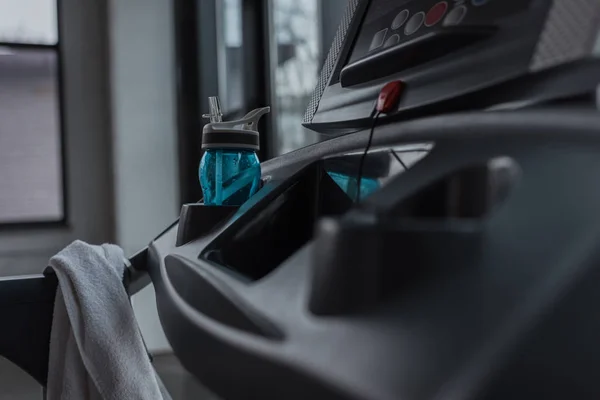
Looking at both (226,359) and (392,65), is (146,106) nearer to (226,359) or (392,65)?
(392,65)

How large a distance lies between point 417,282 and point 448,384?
0.21ft

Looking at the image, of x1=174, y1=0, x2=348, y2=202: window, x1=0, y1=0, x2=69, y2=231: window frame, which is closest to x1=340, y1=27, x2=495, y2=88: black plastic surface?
x1=174, y1=0, x2=348, y2=202: window

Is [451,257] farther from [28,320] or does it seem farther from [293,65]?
[293,65]

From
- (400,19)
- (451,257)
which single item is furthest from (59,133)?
(451,257)

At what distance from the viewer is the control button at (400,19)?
588 mm

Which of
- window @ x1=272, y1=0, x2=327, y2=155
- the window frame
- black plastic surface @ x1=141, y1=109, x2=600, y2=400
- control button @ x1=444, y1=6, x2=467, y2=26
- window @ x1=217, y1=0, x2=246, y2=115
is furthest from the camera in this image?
the window frame

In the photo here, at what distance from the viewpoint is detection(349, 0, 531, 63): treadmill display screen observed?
466 mm

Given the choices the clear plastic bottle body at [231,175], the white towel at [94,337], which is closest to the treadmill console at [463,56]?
the clear plastic bottle body at [231,175]

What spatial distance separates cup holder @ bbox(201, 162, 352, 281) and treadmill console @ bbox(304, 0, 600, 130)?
0.07 metres

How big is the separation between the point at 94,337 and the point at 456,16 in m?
0.47

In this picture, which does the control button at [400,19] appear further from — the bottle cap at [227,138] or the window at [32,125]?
the window at [32,125]

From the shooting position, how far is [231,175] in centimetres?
75

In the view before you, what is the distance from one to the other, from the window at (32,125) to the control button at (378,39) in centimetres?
200

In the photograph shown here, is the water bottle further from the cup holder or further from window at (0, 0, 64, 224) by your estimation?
window at (0, 0, 64, 224)
